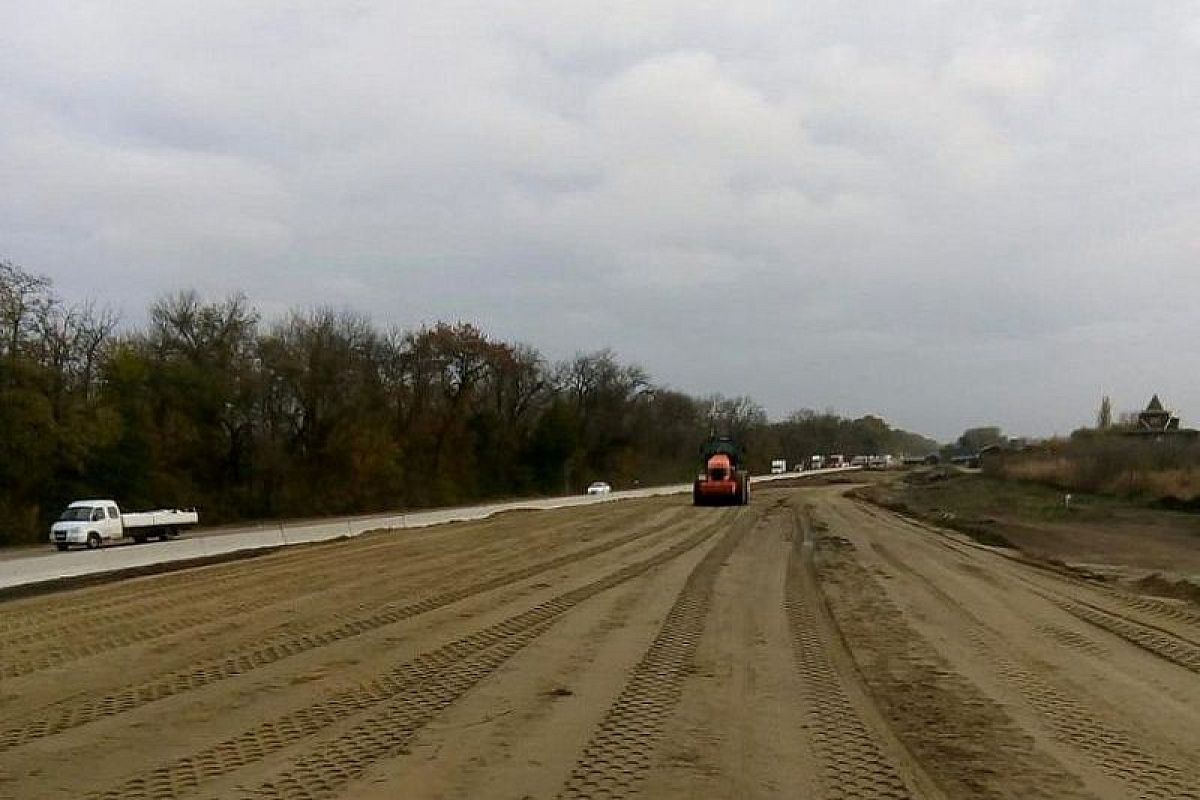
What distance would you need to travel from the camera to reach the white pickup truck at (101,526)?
4169cm

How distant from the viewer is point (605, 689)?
35.1 ft

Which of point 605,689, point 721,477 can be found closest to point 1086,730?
point 605,689

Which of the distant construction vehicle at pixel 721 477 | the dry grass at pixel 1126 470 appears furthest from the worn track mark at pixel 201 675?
the dry grass at pixel 1126 470

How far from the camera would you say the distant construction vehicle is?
52.8m

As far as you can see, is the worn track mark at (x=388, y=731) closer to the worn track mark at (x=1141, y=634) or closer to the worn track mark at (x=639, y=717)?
the worn track mark at (x=639, y=717)

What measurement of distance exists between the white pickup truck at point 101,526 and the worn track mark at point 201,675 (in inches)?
1086

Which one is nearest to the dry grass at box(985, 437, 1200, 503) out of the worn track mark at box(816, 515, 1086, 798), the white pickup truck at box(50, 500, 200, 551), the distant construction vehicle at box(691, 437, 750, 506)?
the distant construction vehicle at box(691, 437, 750, 506)

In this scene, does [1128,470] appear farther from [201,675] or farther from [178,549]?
[201,675]

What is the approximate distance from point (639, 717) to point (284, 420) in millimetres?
67372

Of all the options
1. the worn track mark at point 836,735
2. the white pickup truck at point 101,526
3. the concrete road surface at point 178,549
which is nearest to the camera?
the worn track mark at point 836,735

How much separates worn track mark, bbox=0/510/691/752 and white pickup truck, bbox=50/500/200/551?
90.5 ft

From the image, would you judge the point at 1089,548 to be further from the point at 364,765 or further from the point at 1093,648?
the point at 364,765

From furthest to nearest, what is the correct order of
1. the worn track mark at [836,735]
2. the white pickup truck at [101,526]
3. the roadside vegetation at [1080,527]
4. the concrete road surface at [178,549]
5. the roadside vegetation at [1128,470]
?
the roadside vegetation at [1128,470], the white pickup truck at [101,526], the roadside vegetation at [1080,527], the concrete road surface at [178,549], the worn track mark at [836,735]

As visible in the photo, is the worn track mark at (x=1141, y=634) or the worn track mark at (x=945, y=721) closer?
the worn track mark at (x=945, y=721)
